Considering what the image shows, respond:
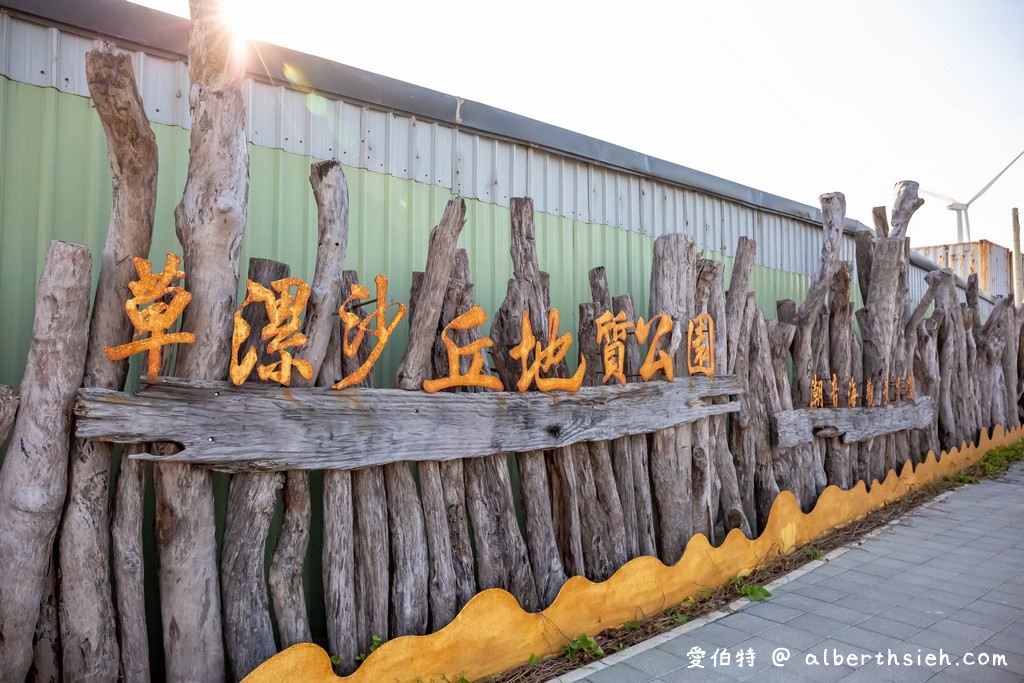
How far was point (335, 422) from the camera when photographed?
310cm

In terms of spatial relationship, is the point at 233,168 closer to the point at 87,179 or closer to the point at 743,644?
the point at 87,179

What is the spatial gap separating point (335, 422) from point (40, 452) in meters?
1.10

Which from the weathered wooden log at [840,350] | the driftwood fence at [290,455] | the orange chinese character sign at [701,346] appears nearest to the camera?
the driftwood fence at [290,455]

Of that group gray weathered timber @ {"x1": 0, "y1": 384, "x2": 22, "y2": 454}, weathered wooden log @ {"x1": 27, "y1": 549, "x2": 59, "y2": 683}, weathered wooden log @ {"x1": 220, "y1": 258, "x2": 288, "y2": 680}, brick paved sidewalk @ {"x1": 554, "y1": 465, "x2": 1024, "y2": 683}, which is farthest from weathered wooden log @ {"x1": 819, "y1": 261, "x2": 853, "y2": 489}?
gray weathered timber @ {"x1": 0, "y1": 384, "x2": 22, "y2": 454}

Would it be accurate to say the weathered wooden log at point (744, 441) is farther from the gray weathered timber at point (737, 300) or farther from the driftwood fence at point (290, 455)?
the driftwood fence at point (290, 455)

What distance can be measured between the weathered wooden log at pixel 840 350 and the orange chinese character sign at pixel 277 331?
5.42 m

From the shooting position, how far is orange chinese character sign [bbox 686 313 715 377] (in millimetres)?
5023

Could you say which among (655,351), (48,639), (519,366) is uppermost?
(655,351)

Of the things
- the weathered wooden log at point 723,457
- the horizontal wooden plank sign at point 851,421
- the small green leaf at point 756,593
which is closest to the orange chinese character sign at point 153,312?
the weathered wooden log at point 723,457

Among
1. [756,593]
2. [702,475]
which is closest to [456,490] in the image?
[702,475]

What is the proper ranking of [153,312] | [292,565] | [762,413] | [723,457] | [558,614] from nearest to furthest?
1. [153,312]
2. [292,565]
3. [558,614]
4. [723,457]
5. [762,413]

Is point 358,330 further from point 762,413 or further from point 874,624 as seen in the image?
point 762,413

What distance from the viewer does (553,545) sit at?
4.01 metres

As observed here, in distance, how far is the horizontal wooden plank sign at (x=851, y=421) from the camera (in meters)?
5.91
